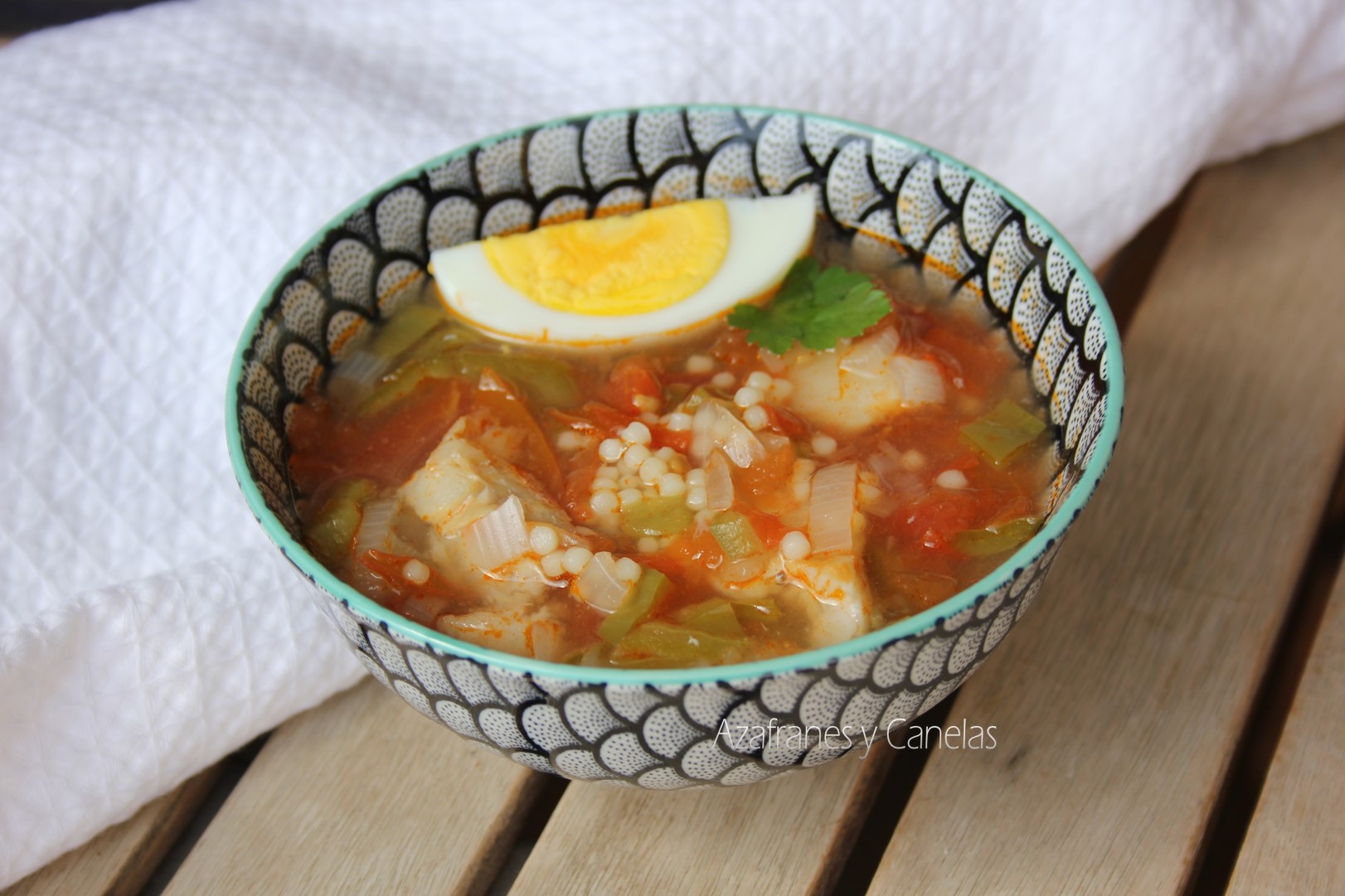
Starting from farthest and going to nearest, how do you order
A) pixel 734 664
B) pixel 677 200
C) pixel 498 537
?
pixel 677 200 → pixel 498 537 → pixel 734 664

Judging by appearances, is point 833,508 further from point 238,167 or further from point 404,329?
point 238,167

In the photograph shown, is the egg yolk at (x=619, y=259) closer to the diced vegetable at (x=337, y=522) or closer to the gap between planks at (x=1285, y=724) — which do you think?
the diced vegetable at (x=337, y=522)

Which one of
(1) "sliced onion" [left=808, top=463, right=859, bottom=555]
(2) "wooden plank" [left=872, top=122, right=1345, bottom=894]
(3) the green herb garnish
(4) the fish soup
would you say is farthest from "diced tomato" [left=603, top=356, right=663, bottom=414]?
(2) "wooden plank" [left=872, top=122, right=1345, bottom=894]

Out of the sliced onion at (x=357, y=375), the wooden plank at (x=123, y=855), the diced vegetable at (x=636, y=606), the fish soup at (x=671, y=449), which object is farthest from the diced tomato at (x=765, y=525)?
the wooden plank at (x=123, y=855)

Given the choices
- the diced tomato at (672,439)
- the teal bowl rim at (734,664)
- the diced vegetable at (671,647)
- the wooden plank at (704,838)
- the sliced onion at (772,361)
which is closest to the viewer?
the teal bowl rim at (734,664)

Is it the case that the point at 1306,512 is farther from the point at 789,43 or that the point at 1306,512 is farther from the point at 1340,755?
the point at 789,43

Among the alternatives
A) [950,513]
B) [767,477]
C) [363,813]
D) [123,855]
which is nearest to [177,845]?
[123,855]

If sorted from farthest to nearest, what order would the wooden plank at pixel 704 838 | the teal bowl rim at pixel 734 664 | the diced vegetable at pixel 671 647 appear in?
the wooden plank at pixel 704 838, the diced vegetable at pixel 671 647, the teal bowl rim at pixel 734 664
